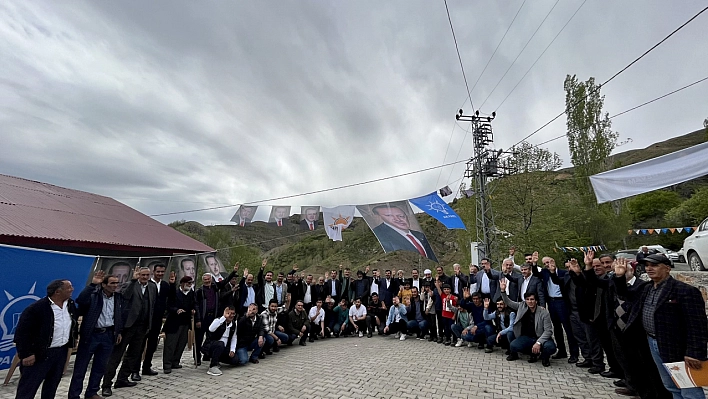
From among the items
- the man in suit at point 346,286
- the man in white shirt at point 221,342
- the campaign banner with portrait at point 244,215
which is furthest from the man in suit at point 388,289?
the campaign banner with portrait at point 244,215

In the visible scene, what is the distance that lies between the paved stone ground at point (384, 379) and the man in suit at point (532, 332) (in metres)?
0.19

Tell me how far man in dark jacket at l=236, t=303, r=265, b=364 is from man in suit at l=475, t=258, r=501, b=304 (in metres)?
4.81

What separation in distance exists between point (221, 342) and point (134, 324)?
1.34 metres

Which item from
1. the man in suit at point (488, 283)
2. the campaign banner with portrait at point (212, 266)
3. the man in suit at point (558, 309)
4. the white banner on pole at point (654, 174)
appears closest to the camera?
the white banner on pole at point (654, 174)

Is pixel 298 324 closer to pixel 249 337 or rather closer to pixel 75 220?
pixel 249 337

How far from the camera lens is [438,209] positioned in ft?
35.2

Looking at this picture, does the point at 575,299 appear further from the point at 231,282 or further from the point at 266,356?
the point at 231,282

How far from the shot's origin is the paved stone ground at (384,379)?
4.23 meters

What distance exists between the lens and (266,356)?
660cm

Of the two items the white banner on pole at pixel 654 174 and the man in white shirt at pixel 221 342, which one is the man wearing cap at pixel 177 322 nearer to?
the man in white shirt at pixel 221 342

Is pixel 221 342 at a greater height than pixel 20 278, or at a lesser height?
lesser

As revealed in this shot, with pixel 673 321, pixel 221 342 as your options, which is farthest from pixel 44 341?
pixel 673 321

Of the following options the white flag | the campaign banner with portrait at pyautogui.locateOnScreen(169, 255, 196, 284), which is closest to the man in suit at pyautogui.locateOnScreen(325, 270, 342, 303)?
the white flag

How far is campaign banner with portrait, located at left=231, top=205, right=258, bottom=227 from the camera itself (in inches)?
512
